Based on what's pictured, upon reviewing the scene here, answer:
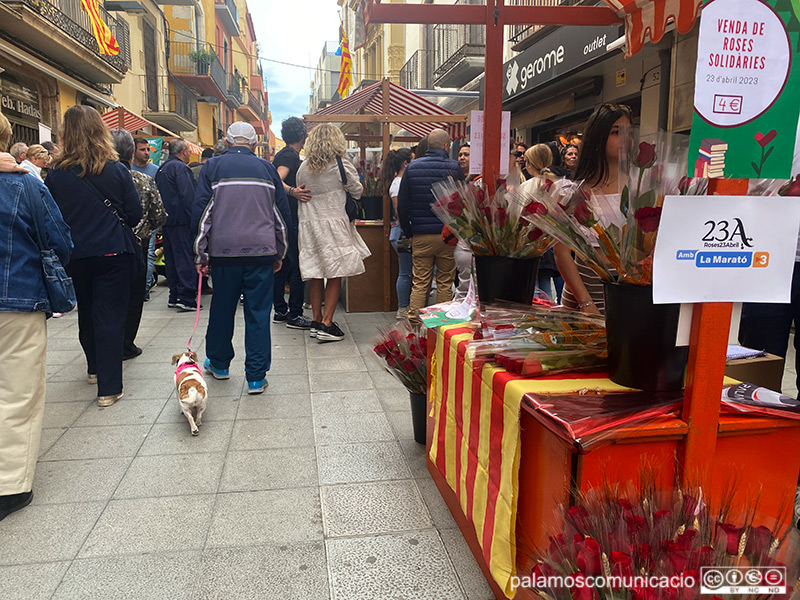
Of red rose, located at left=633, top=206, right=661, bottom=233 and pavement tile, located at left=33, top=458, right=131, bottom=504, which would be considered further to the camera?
pavement tile, located at left=33, top=458, right=131, bottom=504

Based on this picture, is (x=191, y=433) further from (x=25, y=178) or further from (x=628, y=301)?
(x=628, y=301)

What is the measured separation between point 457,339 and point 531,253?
0.47 meters

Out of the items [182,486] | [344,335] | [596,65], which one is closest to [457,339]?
[182,486]

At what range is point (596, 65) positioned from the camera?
9258 mm

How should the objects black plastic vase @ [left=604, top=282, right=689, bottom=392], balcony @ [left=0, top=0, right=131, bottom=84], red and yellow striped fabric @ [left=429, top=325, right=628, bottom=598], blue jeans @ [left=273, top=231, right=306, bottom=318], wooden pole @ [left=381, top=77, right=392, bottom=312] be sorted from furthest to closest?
1. balcony @ [left=0, top=0, right=131, bottom=84]
2. wooden pole @ [left=381, top=77, right=392, bottom=312]
3. blue jeans @ [left=273, top=231, right=306, bottom=318]
4. red and yellow striped fabric @ [left=429, top=325, right=628, bottom=598]
5. black plastic vase @ [left=604, top=282, right=689, bottom=392]

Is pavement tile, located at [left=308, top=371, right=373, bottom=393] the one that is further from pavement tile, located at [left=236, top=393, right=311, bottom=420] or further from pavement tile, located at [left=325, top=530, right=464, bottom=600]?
pavement tile, located at [left=325, top=530, right=464, bottom=600]

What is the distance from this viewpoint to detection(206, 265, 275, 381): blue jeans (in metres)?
4.29

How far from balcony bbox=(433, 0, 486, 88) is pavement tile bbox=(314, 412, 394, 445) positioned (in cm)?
1116

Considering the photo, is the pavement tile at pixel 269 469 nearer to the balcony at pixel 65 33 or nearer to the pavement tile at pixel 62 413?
the pavement tile at pixel 62 413

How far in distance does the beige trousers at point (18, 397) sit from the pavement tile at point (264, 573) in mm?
1033

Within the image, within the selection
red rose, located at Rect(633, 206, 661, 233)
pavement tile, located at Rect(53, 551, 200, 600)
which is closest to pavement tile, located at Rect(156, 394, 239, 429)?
pavement tile, located at Rect(53, 551, 200, 600)

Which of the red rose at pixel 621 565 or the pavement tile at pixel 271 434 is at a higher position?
the red rose at pixel 621 565

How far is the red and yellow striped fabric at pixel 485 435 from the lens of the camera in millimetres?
1922

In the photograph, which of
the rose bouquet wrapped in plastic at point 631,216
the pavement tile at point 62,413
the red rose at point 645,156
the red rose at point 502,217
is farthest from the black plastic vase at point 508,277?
the pavement tile at point 62,413
